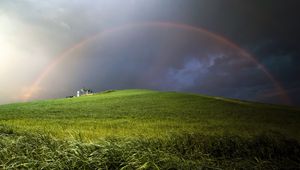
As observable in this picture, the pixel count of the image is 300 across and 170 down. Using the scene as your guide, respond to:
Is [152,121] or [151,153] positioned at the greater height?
[151,153]

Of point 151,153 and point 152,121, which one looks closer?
point 151,153

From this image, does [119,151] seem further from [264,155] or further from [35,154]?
[264,155]

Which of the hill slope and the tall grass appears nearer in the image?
the tall grass

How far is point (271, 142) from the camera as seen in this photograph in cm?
1452

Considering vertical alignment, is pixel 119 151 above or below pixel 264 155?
above

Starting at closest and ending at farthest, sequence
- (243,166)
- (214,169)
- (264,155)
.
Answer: (214,169)
(243,166)
(264,155)

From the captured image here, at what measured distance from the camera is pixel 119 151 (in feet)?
33.5

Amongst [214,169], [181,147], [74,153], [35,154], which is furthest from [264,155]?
[35,154]

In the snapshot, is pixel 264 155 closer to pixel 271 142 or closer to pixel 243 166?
pixel 271 142

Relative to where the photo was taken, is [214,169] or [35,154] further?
[35,154]

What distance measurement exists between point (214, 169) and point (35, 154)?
6387mm

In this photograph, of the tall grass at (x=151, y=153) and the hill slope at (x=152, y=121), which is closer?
the tall grass at (x=151, y=153)

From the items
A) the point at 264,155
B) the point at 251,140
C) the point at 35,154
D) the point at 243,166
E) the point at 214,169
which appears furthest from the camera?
the point at 251,140

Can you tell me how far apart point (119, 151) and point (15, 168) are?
A: 3.12 metres
